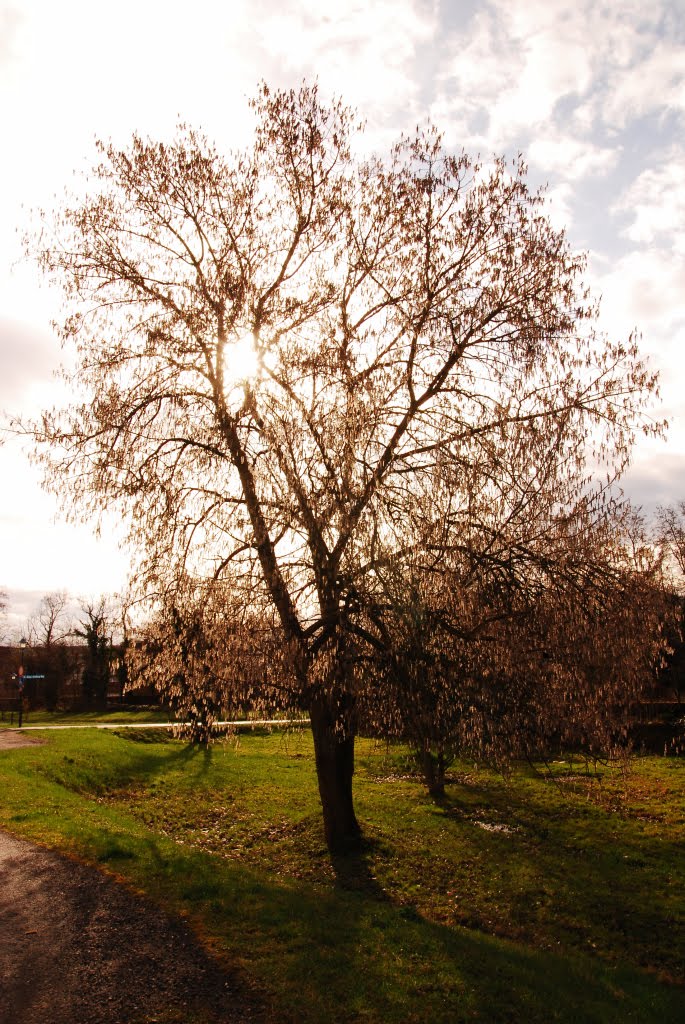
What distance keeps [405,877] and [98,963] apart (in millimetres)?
7264

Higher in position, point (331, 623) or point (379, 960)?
point (331, 623)

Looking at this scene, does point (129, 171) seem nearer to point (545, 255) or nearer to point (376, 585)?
point (545, 255)

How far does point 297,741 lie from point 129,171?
26801mm

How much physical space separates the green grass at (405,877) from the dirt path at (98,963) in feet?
1.38

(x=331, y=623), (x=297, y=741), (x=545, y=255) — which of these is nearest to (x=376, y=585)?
(x=331, y=623)

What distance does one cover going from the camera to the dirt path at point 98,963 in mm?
6086

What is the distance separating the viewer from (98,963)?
6973 millimetres

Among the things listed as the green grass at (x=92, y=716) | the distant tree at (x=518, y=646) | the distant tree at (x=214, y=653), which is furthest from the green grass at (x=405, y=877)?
the green grass at (x=92, y=716)

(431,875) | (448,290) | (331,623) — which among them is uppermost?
(448,290)

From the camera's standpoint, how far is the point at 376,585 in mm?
8938

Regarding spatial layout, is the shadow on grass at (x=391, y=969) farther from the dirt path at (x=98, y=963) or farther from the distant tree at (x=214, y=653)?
the distant tree at (x=214, y=653)

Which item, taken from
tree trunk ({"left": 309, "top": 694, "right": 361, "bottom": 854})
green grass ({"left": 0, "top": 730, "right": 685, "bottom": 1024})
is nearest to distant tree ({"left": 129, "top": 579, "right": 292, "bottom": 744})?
tree trunk ({"left": 309, "top": 694, "right": 361, "bottom": 854})

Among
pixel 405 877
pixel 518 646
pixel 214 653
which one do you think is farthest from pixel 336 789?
pixel 518 646

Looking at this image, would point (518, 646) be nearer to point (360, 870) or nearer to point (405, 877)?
point (405, 877)
